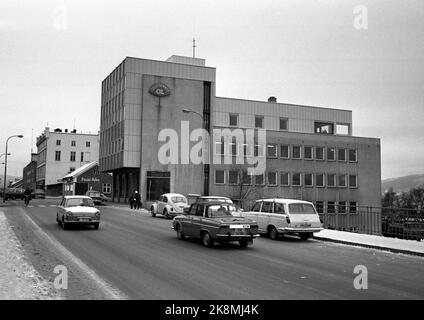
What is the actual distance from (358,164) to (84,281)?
63.8 metres

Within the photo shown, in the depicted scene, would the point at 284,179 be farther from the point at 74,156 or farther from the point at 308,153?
the point at 74,156

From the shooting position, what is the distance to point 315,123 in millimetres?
74562

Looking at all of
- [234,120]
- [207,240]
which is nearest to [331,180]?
[234,120]

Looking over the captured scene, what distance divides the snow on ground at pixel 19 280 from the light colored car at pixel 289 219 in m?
10.0

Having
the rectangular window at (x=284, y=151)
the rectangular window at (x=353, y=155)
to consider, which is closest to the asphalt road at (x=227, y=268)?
the rectangular window at (x=284, y=151)

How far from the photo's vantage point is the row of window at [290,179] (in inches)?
2356

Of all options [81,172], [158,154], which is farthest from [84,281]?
[81,172]

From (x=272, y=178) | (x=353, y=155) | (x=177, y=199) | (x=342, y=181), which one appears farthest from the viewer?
(x=353, y=155)

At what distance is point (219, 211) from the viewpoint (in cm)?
1627

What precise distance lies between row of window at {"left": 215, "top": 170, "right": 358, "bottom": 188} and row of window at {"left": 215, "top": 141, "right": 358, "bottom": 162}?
94.5 inches

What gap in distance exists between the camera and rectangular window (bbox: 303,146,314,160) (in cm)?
6550

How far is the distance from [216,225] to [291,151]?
50349 millimetres

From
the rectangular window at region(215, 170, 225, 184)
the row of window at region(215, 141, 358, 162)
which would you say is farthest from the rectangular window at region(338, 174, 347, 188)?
the rectangular window at region(215, 170, 225, 184)
